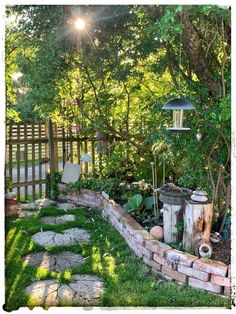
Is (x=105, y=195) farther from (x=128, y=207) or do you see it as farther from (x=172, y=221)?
(x=172, y=221)

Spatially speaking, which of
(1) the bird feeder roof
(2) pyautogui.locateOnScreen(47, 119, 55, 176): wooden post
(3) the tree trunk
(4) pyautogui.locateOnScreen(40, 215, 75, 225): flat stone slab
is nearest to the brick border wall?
(4) pyautogui.locateOnScreen(40, 215, 75, 225): flat stone slab

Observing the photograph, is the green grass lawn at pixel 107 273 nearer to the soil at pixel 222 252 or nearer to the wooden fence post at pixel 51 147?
the soil at pixel 222 252

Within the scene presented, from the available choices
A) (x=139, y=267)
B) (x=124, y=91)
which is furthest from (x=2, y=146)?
(x=124, y=91)

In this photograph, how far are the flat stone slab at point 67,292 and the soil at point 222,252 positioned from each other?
2.95 feet

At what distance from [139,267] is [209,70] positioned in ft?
5.63

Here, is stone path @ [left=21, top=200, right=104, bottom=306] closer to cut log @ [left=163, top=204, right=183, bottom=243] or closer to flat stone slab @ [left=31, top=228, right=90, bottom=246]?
flat stone slab @ [left=31, top=228, right=90, bottom=246]

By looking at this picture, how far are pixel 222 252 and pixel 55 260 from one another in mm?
1404

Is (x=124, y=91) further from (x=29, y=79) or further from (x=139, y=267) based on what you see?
(x=139, y=267)

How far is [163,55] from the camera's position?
3.64 m

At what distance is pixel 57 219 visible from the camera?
14.1 ft

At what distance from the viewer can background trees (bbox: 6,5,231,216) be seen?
9.14 feet

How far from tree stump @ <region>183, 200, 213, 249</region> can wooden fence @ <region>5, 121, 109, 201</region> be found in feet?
9.21

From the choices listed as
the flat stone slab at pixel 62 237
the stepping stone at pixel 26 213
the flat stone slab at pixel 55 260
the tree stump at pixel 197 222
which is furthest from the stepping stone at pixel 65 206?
the tree stump at pixel 197 222

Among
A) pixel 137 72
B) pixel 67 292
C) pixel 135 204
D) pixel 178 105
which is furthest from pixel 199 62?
pixel 67 292
